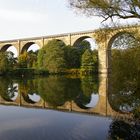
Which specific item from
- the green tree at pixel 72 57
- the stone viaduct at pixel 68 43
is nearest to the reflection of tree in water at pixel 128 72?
the stone viaduct at pixel 68 43

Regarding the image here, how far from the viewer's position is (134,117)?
1256 cm

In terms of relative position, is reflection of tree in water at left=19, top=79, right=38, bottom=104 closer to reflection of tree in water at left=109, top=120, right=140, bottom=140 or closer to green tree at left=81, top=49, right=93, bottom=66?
reflection of tree in water at left=109, top=120, right=140, bottom=140

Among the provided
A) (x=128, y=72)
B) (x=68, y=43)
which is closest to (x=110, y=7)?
(x=128, y=72)

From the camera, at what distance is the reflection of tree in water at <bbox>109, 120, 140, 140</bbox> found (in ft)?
32.3

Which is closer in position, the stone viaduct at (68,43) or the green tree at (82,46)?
the stone viaduct at (68,43)

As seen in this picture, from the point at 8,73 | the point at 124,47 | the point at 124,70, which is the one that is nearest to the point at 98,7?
the point at 124,47

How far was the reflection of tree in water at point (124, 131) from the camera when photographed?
32.3 feet

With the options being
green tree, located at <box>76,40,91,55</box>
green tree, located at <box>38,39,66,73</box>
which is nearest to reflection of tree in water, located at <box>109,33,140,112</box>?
green tree, located at <box>38,39,66,73</box>

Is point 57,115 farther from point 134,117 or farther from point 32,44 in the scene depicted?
point 32,44

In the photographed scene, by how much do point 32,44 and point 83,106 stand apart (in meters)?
60.0

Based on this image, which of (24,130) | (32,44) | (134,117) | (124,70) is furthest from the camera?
(32,44)

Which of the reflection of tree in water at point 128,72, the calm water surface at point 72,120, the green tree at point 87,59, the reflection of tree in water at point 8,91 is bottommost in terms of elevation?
the calm water surface at point 72,120

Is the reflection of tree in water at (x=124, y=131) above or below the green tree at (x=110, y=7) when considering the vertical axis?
below

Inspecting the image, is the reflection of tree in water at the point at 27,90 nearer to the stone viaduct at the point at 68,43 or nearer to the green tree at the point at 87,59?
the stone viaduct at the point at 68,43
